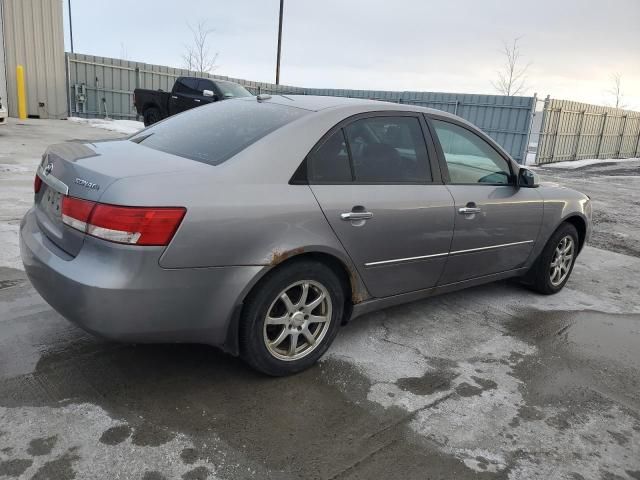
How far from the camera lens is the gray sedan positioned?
2.48 metres

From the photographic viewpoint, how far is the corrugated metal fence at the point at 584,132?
19.7 metres

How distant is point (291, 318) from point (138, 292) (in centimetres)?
90

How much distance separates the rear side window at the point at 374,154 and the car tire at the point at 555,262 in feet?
5.87

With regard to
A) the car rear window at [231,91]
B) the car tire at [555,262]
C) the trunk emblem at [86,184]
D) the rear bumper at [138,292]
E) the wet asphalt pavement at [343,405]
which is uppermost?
the car rear window at [231,91]

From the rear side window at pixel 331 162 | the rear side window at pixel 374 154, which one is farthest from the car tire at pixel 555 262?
the rear side window at pixel 331 162

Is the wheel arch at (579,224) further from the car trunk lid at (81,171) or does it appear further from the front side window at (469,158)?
the car trunk lid at (81,171)

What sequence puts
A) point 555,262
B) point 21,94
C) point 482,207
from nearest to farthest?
point 482,207, point 555,262, point 21,94

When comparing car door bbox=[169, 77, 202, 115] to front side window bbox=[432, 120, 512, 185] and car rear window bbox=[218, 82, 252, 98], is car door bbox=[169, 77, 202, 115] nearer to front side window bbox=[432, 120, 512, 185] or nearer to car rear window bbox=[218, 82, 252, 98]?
car rear window bbox=[218, 82, 252, 98]

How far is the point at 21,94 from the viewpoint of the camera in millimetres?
17594

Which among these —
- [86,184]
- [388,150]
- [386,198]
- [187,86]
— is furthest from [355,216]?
[187,86]

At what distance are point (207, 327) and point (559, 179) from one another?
49.5 ft

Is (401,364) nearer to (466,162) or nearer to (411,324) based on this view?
(411,324)

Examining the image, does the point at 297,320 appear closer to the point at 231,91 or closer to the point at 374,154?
the point at 374,154

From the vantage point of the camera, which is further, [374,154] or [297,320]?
[374,154]
